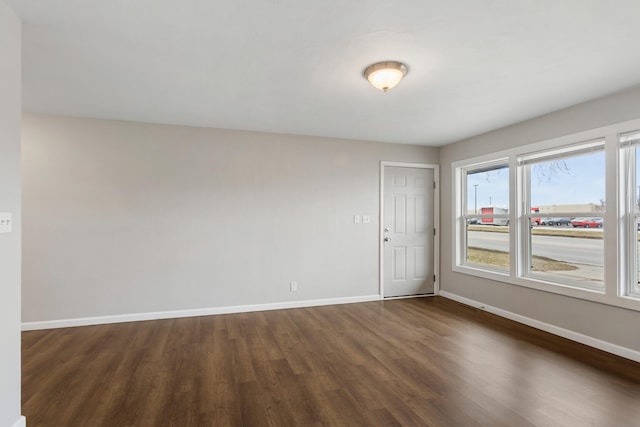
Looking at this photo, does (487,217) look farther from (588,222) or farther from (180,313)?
(180,313)

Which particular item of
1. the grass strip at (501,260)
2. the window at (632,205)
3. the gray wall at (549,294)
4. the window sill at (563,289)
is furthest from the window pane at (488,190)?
the window at (632,205)

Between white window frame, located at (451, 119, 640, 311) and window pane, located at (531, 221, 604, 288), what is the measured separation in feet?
0.34

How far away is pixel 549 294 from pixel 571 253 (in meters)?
0.51

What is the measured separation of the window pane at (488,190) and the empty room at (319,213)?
35 mm

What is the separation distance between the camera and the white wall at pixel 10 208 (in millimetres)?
1672

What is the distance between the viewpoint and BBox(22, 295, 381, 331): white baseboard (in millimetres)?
3561

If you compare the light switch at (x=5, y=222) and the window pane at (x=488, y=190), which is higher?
the window pane at (x=488, y=190)

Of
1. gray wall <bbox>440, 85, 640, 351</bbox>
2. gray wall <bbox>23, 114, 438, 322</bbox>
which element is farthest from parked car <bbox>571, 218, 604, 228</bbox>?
gray wall <bbox>23, 114, 438, 322</bbox>

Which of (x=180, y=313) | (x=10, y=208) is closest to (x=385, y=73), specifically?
(x=10, y=208)

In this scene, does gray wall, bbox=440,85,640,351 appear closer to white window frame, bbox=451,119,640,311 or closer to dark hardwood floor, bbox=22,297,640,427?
white window frame, bbox=451,119,640,311

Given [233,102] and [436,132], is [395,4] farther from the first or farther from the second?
[436,132]

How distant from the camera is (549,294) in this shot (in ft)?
11.5

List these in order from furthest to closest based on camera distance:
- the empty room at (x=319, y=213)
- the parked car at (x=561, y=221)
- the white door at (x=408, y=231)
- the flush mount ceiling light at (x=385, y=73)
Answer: the white door at (x=408, y=231) < the parked car at (x=561, y=221) < the flush mount ceiling light at (x=385, y=73) < the empty room at (x=319, y=213)

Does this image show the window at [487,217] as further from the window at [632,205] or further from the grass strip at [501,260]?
the window at [632,205]
